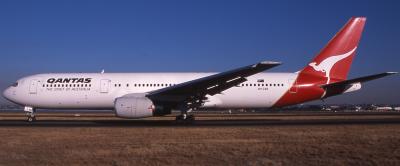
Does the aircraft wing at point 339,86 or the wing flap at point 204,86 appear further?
the aircraft wing at point 339,86

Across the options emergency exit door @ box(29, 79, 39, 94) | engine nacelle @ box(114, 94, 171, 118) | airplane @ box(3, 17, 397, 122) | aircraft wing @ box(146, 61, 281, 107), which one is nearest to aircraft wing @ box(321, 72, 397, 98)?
airplane @ box(3, 17, 397, 122)

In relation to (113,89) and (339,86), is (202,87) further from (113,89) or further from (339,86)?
(339,86)

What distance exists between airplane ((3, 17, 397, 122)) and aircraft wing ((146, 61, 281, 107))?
0.05 meters

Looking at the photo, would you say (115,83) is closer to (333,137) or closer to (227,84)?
(227,84)

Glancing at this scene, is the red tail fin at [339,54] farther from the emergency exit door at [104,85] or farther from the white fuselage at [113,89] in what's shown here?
the emergency exit door at [104,85]

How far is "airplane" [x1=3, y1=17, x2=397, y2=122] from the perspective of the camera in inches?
846

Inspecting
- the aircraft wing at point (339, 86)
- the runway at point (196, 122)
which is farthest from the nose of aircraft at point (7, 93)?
the aircraft wing at point (339, 86)

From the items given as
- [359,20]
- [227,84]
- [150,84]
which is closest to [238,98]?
[227,84]

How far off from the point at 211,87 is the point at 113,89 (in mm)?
5666

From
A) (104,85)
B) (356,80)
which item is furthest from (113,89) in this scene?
(356,80)

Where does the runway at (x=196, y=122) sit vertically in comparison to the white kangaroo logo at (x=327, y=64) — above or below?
below

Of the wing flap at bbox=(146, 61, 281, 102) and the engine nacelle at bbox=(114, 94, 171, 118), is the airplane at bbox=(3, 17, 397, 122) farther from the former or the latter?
the engine nacelle at bbox=(114, 94, 171, 118)

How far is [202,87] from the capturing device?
20.2 meters

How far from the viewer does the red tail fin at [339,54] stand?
22.5 m
